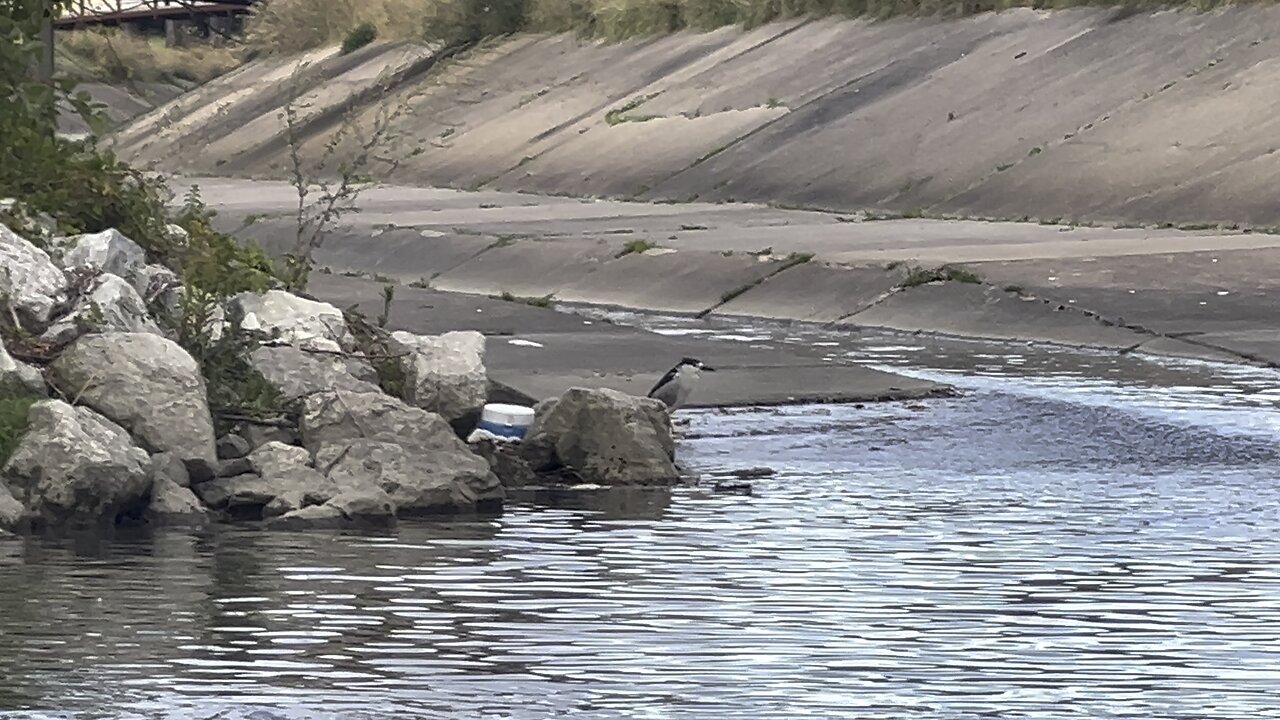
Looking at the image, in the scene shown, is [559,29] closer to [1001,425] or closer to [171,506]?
[1001,425]

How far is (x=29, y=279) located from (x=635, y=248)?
38.0 feet

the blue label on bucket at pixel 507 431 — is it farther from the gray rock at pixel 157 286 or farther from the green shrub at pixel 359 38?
the green shrub at pixel 359 38

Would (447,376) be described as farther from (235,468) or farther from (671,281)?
(671,281)

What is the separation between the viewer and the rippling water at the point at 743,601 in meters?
7.05

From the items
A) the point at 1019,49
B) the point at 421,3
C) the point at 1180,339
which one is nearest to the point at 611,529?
the point at 1180,339

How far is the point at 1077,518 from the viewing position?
33.8 feet

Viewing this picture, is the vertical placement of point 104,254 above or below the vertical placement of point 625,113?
above

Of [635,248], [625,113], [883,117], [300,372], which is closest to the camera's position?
[300,372]

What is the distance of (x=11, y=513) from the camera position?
32.7 ft

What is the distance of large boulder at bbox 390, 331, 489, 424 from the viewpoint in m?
11.8

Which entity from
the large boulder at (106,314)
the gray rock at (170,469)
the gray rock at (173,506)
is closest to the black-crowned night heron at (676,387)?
the large boulder at (106,314)

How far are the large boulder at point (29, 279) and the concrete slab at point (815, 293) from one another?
8.44 metres

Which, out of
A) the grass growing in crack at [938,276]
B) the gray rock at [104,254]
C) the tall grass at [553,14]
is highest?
the tall grass at [553,14]

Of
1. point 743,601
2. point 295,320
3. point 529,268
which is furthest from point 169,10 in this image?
point 743,601
